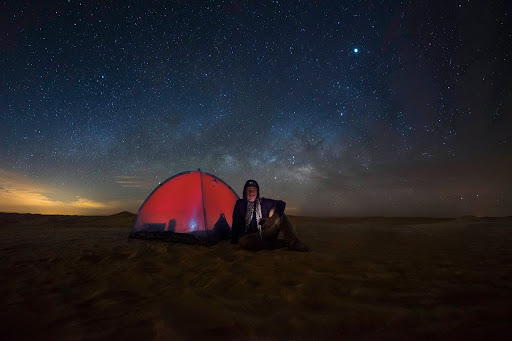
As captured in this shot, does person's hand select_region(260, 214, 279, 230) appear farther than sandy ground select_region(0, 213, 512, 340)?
Yes

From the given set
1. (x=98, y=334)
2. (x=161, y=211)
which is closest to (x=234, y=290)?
(x=98, y=334)

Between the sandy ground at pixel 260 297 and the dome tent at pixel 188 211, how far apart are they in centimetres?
185

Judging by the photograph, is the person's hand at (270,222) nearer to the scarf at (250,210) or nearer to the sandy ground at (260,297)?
the scarf at (250,210)

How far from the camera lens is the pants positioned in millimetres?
5027

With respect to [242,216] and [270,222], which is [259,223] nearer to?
[270,222]

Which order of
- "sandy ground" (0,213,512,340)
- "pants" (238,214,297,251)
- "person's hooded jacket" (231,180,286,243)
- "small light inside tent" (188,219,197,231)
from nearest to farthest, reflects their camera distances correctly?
1. "sandy ground" (0,213,512,340)
2. "pants" (238,214,297,251)
3. "person's hooded jacket" (231,180,286,243)
4. "small light inside tent" (188,219,197,231)

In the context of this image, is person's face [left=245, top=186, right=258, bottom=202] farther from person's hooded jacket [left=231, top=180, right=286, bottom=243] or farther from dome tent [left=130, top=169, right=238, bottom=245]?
dome tent [left=130, top=169, right=238, bottom=245]

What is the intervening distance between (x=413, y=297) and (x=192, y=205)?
520cm

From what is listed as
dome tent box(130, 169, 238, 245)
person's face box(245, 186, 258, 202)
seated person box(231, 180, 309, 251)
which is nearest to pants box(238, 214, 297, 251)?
seated person box(231, 180, 309, 251)

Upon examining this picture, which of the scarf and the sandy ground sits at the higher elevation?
the scarf

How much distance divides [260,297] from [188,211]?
14.2ft

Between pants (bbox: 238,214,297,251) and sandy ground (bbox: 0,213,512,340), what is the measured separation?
0.63 m

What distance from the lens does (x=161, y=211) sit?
22.3ft

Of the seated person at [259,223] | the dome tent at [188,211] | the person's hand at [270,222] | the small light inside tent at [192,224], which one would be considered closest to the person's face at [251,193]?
the seated person at [259,223]
